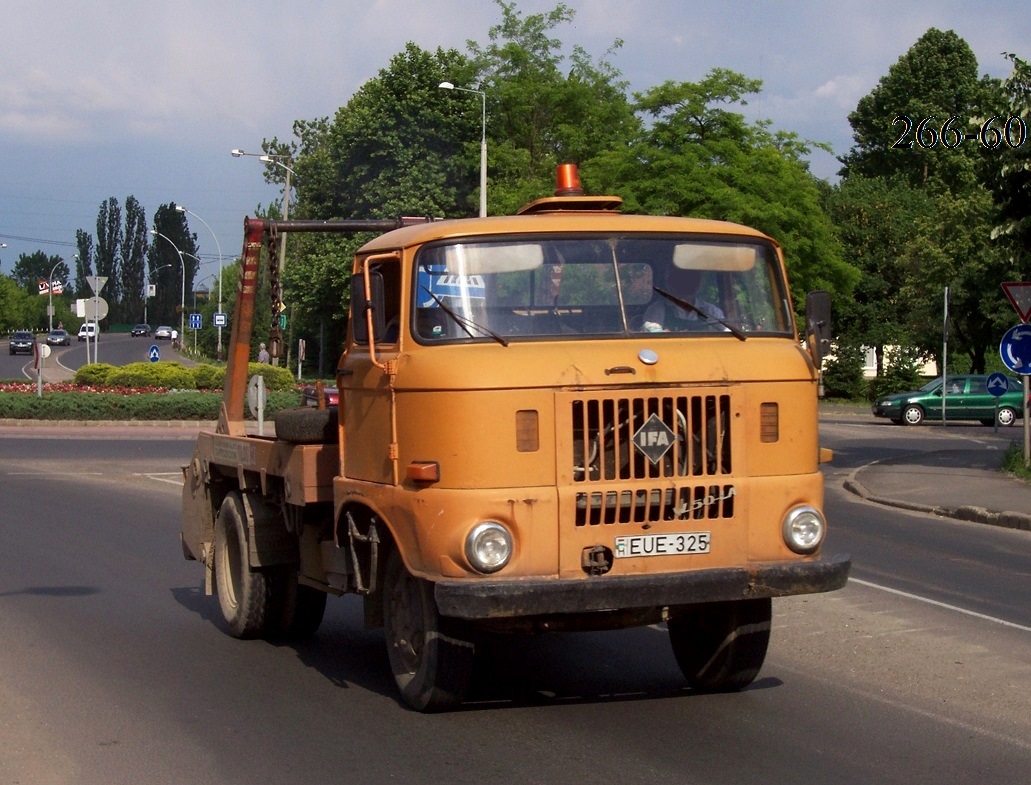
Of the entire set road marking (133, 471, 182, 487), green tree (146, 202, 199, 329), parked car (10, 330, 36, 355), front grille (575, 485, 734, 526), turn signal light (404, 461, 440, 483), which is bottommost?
road marking (133, 471, 182, 487)

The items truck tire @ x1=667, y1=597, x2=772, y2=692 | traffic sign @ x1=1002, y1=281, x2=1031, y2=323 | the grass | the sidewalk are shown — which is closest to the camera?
truck tire @ x1=667, y1=597, x2=772, y2=692

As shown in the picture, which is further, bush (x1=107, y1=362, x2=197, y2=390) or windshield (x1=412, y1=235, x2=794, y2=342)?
bush (x1=107, y1=362, x2=197, y2=390)

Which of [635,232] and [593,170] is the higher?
[593,170]

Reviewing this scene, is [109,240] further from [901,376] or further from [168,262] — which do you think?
[901,376]

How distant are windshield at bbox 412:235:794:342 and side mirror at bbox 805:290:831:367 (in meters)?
0.15

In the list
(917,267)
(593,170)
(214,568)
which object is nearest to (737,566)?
(214,568)

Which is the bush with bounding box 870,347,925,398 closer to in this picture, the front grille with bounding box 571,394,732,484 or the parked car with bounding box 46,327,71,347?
the front grille with bounding box 571,394,732,484

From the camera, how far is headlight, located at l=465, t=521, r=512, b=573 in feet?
20.2

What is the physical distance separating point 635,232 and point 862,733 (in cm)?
266

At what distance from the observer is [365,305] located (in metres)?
7.04

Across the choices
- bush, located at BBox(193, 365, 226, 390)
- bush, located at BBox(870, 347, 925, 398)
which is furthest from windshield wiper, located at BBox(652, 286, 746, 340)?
bush, located at BBox(870, 347, 925, 398)

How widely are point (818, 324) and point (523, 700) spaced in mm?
2501

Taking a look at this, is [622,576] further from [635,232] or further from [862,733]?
[635,232]

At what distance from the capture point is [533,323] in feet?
21.8
